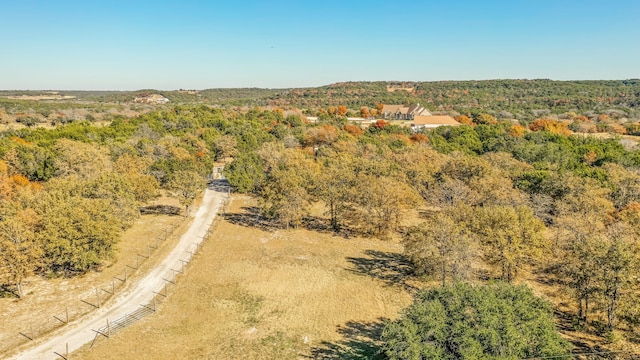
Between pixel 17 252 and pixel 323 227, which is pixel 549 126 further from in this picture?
pixel 17 252

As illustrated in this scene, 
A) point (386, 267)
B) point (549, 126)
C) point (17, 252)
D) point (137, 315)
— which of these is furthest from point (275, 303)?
point (549, 126)

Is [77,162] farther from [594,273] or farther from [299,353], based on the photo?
[594,273]

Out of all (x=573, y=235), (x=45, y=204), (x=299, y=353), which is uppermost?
(x=45, y=204)

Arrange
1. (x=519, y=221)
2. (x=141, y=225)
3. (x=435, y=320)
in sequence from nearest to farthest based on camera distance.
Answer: (x=435, y=320)
(x=519, y=221)
(x=141, y=225)

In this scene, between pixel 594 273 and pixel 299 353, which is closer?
pixel 299 353

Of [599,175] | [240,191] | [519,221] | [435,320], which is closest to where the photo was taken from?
[435,320]

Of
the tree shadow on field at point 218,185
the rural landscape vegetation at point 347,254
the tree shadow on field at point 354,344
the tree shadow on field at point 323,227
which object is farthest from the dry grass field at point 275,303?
the tree shadow on field at point 218,185

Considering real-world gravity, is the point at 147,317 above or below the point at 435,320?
below

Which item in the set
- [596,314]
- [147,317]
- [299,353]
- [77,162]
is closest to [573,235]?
[596,314]

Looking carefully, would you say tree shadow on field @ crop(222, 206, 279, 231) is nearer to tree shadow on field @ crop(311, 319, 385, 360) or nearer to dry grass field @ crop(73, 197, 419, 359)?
dry grass field @ crop(73, 197, 419, 359)
